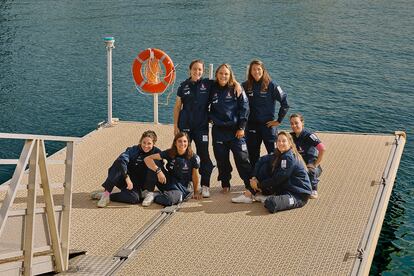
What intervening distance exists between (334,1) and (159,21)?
31.8 ft

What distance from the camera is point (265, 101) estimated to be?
6.98 metres

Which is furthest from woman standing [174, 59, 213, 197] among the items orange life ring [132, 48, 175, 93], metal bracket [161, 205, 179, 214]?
orange life ring [132, 48, 175, 93]

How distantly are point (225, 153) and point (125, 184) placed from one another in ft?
3.56

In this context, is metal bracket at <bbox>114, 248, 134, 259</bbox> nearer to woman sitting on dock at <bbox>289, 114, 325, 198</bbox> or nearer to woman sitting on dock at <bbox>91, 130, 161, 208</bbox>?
woman sitting on dock at <bbox>91, 130, 161, 208</bbox>

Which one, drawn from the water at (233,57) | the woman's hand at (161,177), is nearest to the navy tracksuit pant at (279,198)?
the woman's hand at (161,177)

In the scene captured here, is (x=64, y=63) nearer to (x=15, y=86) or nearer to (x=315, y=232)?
(x=15, y=86)

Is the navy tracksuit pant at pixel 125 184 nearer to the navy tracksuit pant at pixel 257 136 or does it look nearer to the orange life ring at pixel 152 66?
the navy tracksuit pant at pixel 257 136

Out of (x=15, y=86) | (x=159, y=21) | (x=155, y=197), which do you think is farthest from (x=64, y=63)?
(x=155, y=197)

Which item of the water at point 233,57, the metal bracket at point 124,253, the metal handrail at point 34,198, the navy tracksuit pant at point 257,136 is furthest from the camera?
the water at point 233,57

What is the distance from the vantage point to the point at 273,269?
5199mm

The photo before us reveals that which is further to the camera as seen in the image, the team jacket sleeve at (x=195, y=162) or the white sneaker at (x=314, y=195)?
the white sneaker at (x=314, y=195)

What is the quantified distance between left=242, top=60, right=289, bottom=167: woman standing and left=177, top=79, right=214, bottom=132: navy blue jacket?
18.7 inches

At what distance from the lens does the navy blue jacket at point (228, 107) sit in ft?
22.0

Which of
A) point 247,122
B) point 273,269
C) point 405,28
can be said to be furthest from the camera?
point 405,28
